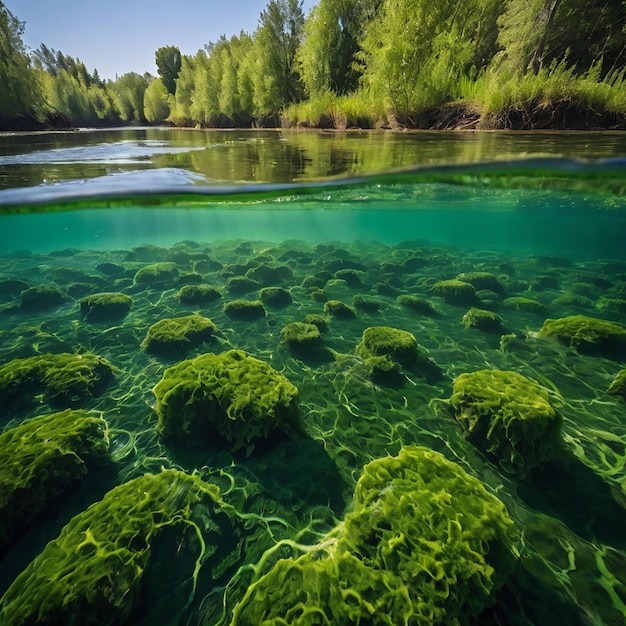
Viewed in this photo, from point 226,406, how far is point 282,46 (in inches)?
1398

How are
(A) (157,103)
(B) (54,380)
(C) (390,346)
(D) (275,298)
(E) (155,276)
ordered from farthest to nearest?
(A) (157,103)
(E) (155,276)
(D) (275,298)
(C) (390,346)
(B) (54,380)

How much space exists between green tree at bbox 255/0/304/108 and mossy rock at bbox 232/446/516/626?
32.2m

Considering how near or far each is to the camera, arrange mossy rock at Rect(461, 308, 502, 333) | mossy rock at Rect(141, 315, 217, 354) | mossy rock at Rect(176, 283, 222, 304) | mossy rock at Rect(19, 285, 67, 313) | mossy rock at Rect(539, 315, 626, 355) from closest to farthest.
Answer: mossy rock at Rect(141, 315, 217, 354), mossy rock at Rect(539, 315, 626, 355), mossy rock at Rect(461, 308, 502, 333), mossy rock at Rect(19, 285, 67, 313), mossy rock at Rect(176, 283, 222, 304)

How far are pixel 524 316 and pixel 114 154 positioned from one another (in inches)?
636

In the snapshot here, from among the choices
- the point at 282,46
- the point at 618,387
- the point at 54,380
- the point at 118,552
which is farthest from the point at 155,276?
the point at 282,46

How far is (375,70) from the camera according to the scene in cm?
1342

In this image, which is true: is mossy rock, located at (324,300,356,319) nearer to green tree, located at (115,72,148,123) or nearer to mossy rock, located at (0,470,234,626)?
mossy rock, located at (0,470,234,626)

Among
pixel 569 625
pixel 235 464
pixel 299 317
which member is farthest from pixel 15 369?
pixel 569 625

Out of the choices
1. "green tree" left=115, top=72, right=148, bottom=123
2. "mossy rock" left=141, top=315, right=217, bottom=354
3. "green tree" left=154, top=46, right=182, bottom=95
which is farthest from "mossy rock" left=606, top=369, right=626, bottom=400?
"green tree" left=115, top=72, right=148, bottom=123

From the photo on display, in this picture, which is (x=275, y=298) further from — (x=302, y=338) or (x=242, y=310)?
(x=302, y=338)

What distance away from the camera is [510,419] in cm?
479

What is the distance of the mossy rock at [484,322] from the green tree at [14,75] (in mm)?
31116

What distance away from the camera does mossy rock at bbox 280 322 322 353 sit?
8141mm

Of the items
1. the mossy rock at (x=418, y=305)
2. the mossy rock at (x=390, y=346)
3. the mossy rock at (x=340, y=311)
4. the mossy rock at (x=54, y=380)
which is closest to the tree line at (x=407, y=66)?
the mossy rock at (x=418, y=305)
